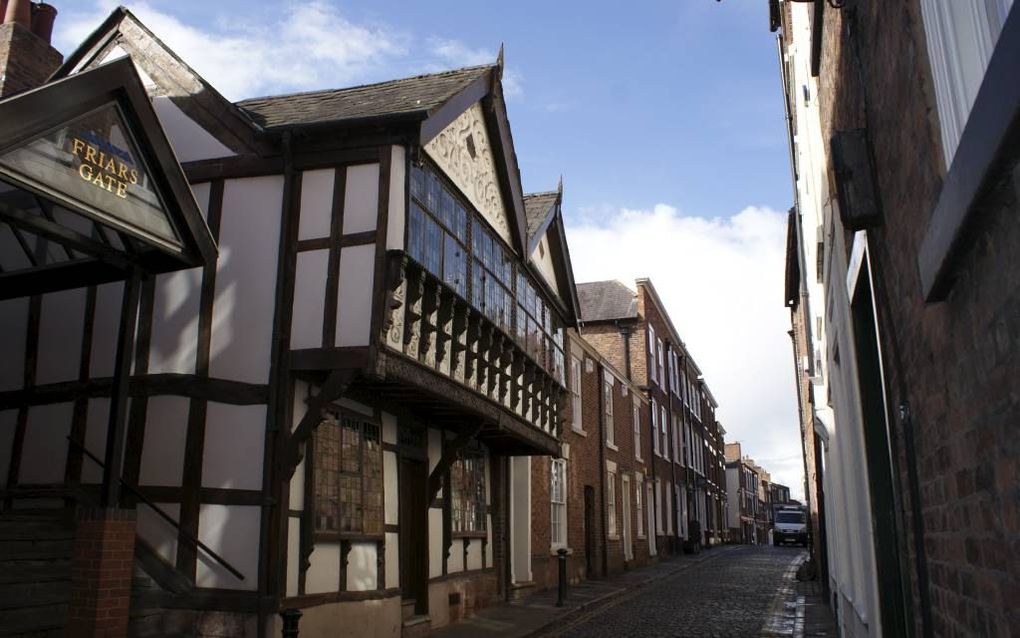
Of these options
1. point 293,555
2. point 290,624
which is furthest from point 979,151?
point 293,555

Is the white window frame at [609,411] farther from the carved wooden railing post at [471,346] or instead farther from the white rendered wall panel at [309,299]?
the white rendered wall panel at [309,299]

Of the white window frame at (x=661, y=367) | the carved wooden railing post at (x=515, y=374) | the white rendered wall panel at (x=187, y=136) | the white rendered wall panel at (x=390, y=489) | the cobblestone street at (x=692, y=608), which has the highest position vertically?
the white window frame at (x=661, y=367)

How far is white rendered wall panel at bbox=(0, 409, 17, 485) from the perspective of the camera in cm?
1020

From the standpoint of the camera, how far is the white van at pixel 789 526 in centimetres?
4459

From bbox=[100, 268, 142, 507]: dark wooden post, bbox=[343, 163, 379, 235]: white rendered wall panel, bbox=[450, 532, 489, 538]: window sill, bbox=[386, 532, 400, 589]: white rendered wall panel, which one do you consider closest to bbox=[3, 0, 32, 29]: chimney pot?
bbox=[343, 163, 379, 235]: white rendered wall panel

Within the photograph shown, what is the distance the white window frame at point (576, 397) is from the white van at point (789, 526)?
28.5m

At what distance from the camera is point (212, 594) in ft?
28.7

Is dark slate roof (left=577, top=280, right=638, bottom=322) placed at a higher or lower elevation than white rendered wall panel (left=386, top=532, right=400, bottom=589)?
higher

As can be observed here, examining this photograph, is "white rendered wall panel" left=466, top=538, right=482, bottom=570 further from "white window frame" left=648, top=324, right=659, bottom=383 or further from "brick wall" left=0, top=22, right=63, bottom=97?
"white window frame" left=648, top=324, right=659, bottom=383

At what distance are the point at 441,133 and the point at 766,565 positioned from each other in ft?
68.5

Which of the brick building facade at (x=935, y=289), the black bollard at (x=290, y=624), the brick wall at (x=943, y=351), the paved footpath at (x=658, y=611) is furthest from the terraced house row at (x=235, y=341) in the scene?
the brick wall at (x=943, y=351)

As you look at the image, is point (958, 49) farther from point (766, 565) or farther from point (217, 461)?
point (766, 565)

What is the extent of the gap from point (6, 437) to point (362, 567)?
15.7ft

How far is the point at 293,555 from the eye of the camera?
903 cm
